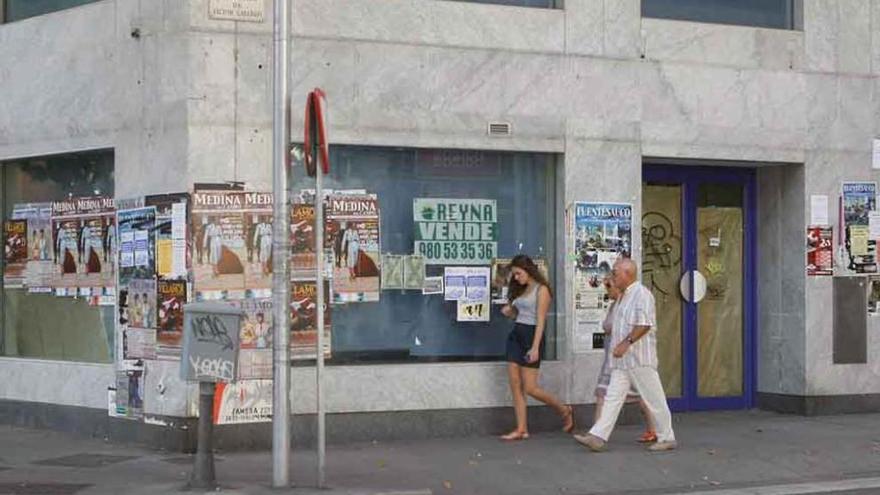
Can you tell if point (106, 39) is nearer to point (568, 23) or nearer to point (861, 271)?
point (568, 23)

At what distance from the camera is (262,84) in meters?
11.3

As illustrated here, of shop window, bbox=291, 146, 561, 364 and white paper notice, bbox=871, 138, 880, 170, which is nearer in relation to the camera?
shop window, bbox=291, 146, 561, 364

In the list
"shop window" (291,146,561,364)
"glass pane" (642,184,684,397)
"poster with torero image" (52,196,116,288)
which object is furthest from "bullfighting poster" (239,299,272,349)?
"glass pane" (642,184,684,397)

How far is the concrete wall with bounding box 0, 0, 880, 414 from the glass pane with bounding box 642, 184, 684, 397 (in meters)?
1.02

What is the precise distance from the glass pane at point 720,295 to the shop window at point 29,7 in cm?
757

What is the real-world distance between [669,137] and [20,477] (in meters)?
7.49

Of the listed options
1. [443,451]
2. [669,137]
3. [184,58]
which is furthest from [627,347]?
[184,58]

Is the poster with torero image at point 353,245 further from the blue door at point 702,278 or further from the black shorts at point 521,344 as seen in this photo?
the blue door at point 702,278

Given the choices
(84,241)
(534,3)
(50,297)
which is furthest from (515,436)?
(50,297)

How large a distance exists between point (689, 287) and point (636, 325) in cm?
304

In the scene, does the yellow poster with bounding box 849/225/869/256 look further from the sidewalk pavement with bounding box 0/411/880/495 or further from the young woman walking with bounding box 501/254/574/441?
the young woman walking with bounding box 501/254/574/441

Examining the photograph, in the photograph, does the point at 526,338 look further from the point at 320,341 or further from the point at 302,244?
the point at 320,341

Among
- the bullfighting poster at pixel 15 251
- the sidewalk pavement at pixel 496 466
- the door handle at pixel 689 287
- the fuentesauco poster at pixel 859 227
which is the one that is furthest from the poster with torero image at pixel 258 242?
the fuentesauco poster at pixel 859 227

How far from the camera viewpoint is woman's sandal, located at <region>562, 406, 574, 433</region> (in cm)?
1211
